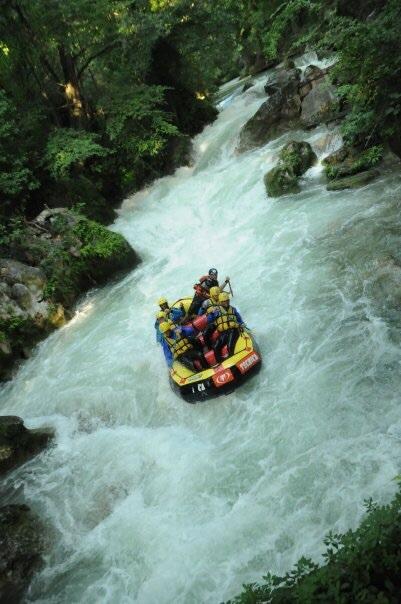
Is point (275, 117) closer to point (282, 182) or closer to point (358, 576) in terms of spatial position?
point (282, 182)

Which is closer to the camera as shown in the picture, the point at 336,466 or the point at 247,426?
the point at 336,466

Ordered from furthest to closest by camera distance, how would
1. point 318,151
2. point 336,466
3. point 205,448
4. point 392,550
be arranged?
1. point 318,151
2. point 205,448
3. point 336,466
4. point 392,550

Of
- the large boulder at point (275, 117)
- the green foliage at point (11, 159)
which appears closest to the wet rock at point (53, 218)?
the green foliage at point (11, 159)

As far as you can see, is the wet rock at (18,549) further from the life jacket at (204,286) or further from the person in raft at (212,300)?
the life jacket at (204,286)

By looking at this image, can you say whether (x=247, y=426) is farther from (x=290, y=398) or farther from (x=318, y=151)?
(x=318, y=151)

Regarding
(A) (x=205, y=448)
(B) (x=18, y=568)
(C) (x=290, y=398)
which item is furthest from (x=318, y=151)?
(B) (x=18, y=568)

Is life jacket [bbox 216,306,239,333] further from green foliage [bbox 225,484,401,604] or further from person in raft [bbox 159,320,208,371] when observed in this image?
green foliage [bbox 225,484,401,604]
